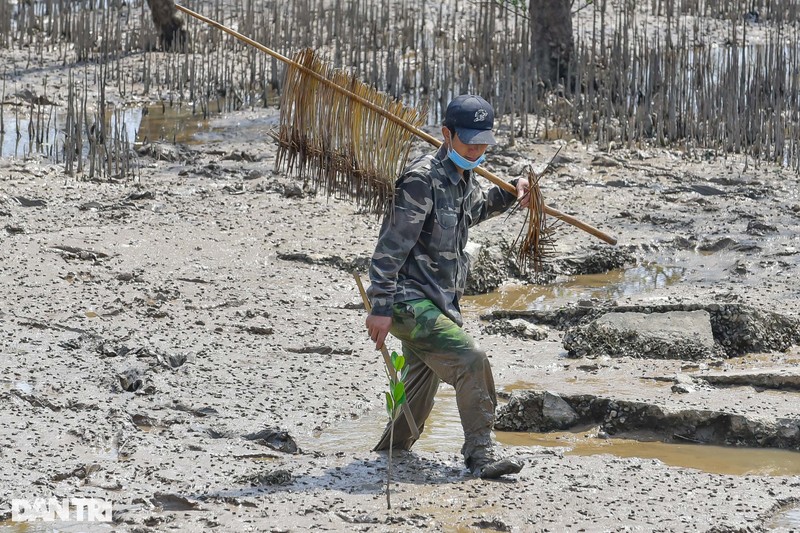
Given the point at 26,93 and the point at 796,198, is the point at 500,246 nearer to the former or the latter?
the point at 796,198

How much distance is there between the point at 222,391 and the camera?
5898 mm

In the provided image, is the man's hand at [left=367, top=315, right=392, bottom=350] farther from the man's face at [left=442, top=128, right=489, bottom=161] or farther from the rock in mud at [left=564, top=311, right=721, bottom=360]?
the rock in mud at [left=564, top=311, right=721, bottom=360]

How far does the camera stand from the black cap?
4648 millimetres

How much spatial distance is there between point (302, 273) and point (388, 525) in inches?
157

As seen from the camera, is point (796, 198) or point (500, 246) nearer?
point (500, 246)

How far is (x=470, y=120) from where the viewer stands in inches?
183

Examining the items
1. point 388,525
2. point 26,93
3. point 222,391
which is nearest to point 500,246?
point 222,391

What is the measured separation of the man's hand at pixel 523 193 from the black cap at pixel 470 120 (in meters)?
0.38

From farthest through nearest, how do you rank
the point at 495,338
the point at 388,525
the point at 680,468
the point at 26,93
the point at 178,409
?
the point at 26,93 < the point at 495,338 < the point at 178,409 < the point at 680,468 < the point at 388,525

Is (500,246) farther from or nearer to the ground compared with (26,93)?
nearer to the ground

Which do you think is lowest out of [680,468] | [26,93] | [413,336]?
[680,468]

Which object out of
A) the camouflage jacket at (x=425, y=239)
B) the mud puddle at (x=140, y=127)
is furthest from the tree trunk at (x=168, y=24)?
the camouflage jacket at (x=425, y=239)

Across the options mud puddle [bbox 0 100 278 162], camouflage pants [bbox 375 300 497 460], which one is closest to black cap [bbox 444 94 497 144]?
camouflage pants [bbox 375 300 497 460]

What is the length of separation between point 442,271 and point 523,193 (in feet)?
1.76
